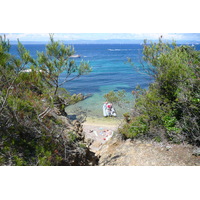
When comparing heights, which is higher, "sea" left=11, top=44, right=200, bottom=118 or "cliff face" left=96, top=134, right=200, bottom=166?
"sea" left=11, top=44, right=200, bottom=118

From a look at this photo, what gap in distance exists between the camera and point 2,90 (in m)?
3.00

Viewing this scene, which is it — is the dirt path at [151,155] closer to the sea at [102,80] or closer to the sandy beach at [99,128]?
the sea at [102,80]

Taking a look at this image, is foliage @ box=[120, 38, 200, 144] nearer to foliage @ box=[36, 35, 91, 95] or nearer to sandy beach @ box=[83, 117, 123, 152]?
foliage @ box=[36, 35, 91, 95]

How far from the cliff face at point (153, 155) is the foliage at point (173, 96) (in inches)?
11.0

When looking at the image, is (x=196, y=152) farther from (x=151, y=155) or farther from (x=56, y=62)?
(x=56, y=62)

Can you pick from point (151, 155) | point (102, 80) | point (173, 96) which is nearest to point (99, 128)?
point (102, 80)

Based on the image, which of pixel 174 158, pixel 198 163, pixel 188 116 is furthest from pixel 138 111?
pixel 198 163

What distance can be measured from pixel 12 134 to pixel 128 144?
2877mm

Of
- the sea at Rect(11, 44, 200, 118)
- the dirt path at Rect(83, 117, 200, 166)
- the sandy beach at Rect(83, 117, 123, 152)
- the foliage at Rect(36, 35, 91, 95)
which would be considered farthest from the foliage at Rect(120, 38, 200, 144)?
the sandy beach at Rect(83, 117, 123, 152)

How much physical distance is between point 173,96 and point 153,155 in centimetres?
165

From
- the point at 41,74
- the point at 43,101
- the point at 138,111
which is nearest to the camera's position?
the point at 43,101

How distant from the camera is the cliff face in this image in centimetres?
351

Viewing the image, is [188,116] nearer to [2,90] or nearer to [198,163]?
[198,163]

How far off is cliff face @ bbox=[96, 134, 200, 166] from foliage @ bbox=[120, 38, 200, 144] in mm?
280
